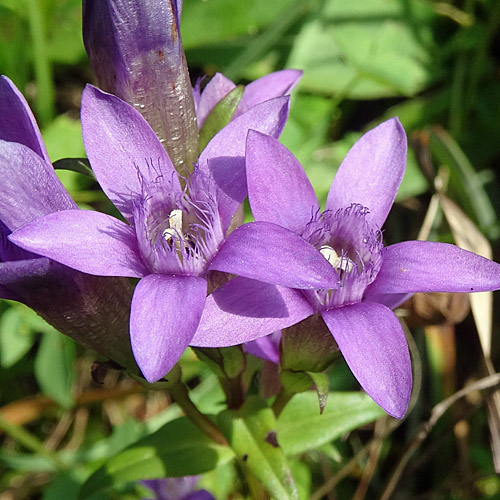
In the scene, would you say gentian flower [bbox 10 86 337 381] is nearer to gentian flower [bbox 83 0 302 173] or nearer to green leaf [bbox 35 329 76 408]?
gentian flower [bbox 83 0 302 173]

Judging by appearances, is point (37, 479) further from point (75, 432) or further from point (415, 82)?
point (415, 82)

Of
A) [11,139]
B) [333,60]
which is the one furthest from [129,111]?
[333,60]

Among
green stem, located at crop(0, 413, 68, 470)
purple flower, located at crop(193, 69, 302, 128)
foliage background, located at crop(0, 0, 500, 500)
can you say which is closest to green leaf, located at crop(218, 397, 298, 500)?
foliage background, located at crop(0, 0, 500, 500)

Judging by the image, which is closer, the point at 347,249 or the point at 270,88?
the point at 347,249

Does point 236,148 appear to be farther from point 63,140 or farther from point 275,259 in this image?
point 63,140

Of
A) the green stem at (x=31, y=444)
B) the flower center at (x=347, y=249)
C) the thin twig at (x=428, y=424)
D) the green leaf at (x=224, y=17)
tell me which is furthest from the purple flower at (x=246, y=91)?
the green leaf at (x=224, y=17)

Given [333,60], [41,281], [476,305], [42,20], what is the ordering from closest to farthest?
[41,281] < [476,305] < [42,20] < [333,60]

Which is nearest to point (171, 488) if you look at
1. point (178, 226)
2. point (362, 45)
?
point (178, 226)
